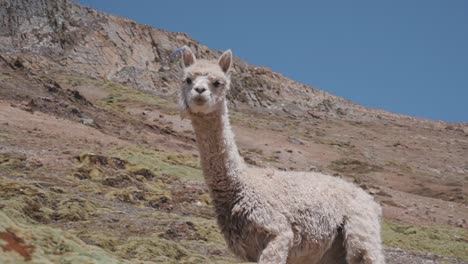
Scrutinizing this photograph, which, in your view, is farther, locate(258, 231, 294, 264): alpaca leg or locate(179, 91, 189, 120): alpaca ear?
locate(179, 91, 189, 120): alpaca ear

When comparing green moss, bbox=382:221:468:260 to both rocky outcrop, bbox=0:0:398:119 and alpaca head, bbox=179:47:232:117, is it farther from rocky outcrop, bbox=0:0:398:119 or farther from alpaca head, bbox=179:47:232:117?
rocky outcrop, bbox=0:0:398:119

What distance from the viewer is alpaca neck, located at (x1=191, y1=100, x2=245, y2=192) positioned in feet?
25.9

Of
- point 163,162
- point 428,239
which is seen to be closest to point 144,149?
point 163,162

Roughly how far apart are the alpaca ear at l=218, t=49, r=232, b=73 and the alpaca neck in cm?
56

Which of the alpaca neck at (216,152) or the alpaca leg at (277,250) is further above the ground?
the alpaca neck at (216,152)

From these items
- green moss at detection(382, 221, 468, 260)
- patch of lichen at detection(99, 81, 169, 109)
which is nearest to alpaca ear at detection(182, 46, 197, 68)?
green moss at detection(382, 221, 468, 260)

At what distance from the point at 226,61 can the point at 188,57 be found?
1.71 feet

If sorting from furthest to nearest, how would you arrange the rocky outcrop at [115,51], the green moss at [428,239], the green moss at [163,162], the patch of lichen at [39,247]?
the rocky outcrop at [115,51] → the green moss at [163,162] → the green moss at [428,239] → the patch of lichen at [39,247]

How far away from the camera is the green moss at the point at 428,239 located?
22.9 metres

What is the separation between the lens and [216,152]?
26.1ft

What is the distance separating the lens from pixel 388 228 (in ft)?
85.0

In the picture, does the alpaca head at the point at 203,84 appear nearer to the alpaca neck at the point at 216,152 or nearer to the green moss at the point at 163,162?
the alpaca neck at the point at 216,152

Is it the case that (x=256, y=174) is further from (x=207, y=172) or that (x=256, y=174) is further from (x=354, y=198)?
(x=354, y=198)

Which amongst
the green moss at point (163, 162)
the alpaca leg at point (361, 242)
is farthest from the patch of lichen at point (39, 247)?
the green moss at point (163, 162)
